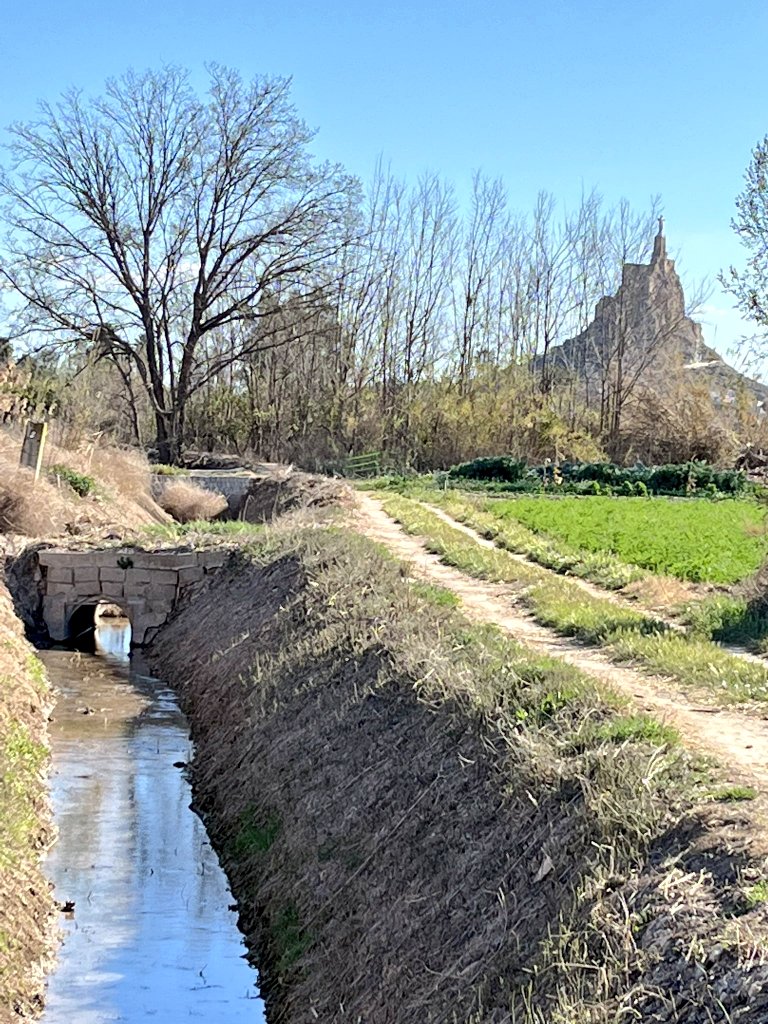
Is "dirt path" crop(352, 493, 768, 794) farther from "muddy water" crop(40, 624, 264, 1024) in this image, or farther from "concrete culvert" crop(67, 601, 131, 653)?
"concrete culvert" crop(67, 601, 131, 653)

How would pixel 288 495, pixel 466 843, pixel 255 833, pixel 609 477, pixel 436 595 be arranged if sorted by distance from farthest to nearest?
1. pixel 609 477
2. pixel 288 495
3. pixel 436 595
4. pixel 255 833
5. pixel 466 843

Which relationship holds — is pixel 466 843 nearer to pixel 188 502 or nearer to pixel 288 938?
pixel 288 938

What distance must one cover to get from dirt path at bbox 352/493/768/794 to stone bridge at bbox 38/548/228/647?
20.3ft

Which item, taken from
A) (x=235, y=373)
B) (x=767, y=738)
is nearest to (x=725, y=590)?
(x=767, y=738)

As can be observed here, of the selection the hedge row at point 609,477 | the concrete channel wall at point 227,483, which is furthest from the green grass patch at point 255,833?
the concrete channel wall at point 227,483

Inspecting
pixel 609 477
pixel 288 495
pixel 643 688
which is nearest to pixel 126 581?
pixel 288 495

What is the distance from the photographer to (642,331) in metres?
58.4

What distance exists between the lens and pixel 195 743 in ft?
51.0

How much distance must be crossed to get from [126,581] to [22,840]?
44.4 feet

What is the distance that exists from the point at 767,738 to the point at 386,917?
273 cm

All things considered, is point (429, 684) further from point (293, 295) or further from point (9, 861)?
point (293, 295)

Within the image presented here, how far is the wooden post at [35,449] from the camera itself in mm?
26969

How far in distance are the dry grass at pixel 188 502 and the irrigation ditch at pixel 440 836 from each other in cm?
2187

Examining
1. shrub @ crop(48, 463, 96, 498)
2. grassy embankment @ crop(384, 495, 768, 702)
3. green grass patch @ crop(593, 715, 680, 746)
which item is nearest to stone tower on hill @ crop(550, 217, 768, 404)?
shrub @ crop(48, 463, 96, 498)
